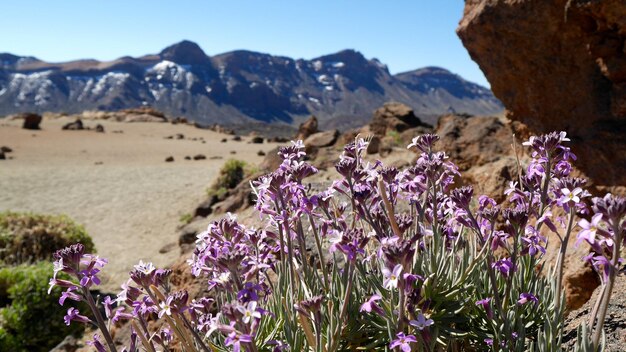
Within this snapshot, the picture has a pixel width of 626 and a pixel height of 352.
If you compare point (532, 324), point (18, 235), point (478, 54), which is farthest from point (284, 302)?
point (18, 235)

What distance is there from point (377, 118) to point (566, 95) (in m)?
15.0

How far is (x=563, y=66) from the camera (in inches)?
246

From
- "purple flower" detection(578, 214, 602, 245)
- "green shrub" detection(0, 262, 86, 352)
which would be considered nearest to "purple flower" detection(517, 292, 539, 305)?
"purple flower" detection(578, 214, 602, 245)

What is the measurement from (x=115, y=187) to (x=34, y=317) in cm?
1407

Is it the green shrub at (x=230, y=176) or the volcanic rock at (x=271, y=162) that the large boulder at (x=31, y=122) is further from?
the volcanic rock at (x=271, y=162)

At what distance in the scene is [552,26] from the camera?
19.9 ft

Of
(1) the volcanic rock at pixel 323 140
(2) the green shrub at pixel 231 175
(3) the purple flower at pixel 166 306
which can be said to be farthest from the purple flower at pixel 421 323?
(1) the volcanic rock at pixel 323 140

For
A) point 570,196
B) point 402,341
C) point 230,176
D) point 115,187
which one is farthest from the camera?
point 115,187

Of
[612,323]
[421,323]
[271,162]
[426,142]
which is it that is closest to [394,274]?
[421,323]

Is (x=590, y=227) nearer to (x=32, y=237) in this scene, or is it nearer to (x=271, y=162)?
(x=32, y=237)

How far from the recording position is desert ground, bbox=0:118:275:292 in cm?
1331

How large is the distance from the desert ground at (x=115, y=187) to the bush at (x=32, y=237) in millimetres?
1167

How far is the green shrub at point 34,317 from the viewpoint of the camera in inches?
287

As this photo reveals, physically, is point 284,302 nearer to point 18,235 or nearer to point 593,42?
point 593,42
